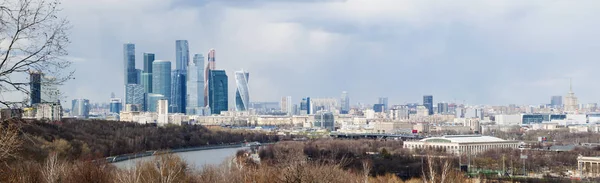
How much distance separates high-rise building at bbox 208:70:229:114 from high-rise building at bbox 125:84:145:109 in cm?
1103

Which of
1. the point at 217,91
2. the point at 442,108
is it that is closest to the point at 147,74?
the point at 217,91

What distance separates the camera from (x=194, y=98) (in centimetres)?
12250

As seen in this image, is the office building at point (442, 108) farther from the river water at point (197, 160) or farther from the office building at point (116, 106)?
the river water at point (197, 160)

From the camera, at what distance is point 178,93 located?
119125mm

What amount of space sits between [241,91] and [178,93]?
39.3ft

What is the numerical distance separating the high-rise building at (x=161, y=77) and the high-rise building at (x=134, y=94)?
7.14 ft

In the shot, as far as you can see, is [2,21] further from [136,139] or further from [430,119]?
[430,119]

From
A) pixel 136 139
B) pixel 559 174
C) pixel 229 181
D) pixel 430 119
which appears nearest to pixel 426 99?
pixel 430 119

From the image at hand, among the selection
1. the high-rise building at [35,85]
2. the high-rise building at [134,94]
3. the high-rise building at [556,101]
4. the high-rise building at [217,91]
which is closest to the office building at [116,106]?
the high-rise building at [134,94]

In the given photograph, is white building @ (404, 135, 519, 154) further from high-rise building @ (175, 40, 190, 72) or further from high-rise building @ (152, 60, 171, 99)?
high-rise building @ (175, 40, 190, 72)

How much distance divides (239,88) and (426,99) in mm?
33199

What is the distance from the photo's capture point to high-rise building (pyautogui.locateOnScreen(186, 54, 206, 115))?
12144 centimetres

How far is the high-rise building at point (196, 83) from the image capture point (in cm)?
12144

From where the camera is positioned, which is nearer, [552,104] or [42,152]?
[42,152]
